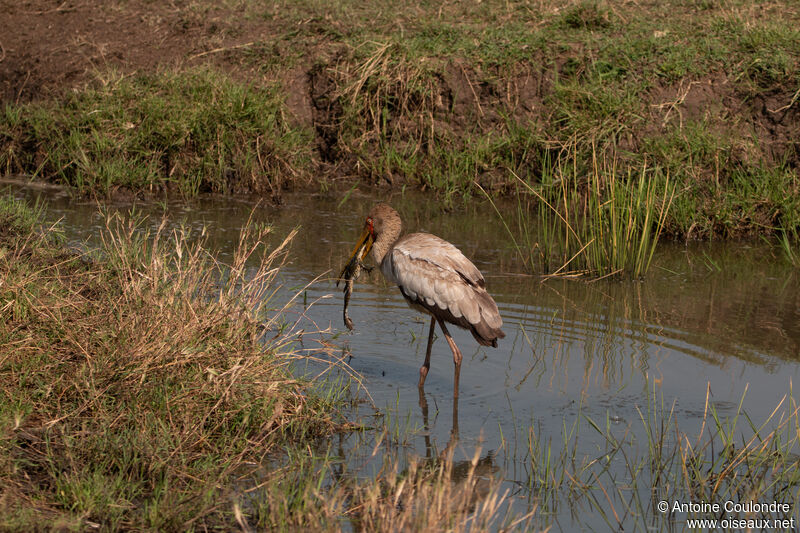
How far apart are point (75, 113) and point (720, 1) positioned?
27.1ft

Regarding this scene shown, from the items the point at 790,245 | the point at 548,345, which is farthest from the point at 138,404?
the point at 790,245

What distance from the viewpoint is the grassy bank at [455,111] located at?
10961mm

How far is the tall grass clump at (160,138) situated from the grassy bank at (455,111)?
0.8 inches

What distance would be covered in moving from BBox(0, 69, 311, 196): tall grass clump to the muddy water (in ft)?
1.90

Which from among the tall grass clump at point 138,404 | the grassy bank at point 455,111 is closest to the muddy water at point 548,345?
the tall grass clump at point 138,404

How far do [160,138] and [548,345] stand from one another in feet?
18.6

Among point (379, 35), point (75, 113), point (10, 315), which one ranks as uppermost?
point (379, 35)

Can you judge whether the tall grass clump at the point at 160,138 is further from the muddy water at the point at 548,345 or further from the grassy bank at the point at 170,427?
the grassy bank at the point at 170,427

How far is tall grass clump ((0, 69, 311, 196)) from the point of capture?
36.3 ft

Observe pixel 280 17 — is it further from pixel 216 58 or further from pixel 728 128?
pixel 728 128

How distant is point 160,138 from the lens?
11.2 meters

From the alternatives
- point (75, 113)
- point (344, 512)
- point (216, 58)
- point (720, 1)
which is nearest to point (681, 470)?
point (344, 512)

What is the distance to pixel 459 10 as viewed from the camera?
14.0m

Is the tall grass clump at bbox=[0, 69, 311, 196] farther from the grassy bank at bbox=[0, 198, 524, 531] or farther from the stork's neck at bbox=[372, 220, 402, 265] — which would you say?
the grassy bank at bbox=[0, 198, 524, 531]
